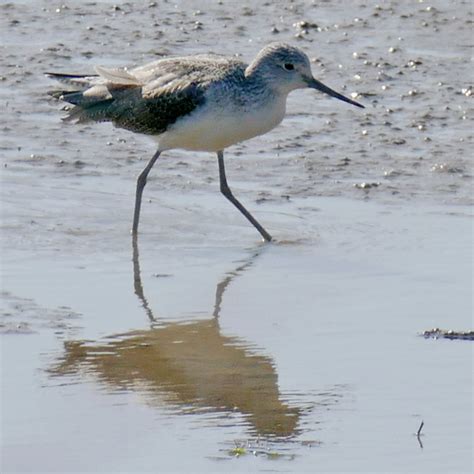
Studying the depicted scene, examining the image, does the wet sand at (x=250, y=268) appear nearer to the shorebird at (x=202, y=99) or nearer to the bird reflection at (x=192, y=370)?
the bird reflection at (x=192, y=370)

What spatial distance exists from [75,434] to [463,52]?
7322 mm

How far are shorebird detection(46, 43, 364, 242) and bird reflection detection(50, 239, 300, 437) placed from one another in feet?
5.37

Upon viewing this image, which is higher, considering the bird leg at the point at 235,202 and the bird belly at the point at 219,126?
the bird belly at the point at 219,126

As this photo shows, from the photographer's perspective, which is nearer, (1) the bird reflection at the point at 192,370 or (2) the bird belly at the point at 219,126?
(1) the bird reflection at the point at 192,370

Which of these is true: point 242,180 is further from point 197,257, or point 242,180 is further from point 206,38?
point 206,38

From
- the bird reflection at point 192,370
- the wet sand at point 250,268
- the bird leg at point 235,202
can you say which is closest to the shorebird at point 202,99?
the bird leg at point 235,202

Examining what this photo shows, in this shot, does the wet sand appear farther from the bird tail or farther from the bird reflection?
the bird tail

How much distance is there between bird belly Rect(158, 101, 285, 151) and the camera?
8609 millimetres

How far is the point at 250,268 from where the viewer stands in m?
8.18

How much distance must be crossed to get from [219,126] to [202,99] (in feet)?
0.57

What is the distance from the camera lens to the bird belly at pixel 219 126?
339 inches

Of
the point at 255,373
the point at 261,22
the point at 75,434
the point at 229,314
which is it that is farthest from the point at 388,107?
the point at 75,434

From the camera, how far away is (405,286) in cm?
770

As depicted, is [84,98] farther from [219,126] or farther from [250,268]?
[250,268]
